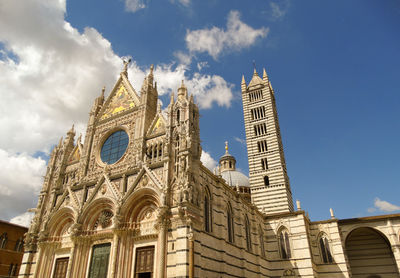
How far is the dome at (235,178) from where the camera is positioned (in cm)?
4816

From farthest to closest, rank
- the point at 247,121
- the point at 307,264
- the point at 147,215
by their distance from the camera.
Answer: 1. the point at 247,121
2. the point at 307,264
3. the point at 147,215

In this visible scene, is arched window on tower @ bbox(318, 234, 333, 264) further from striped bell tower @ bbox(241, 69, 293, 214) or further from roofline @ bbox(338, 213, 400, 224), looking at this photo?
striped bell tower @ bbox(241, 69, 293, 214)

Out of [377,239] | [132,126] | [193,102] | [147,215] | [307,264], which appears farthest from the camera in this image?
[377,239]

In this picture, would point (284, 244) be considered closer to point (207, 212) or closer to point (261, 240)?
point (261, 240)

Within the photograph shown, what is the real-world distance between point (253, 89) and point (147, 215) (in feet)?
97.6

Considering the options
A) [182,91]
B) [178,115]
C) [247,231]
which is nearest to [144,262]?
[178,115]

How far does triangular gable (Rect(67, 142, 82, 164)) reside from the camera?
28375 mm

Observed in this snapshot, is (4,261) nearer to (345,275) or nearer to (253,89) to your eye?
(345,275)

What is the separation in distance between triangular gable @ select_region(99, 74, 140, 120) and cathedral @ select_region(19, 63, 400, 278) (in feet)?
0.38

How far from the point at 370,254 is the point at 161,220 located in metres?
26.1

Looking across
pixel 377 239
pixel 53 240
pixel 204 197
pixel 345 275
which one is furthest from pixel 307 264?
pixel 53 240

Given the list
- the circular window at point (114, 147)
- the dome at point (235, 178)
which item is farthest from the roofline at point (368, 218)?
the circular window at point (114, 147)

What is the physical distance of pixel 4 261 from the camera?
2850 cm

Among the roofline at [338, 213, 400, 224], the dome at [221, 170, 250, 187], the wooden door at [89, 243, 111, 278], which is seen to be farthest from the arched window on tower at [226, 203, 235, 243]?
the dome at [221, 170, 250, 187]
